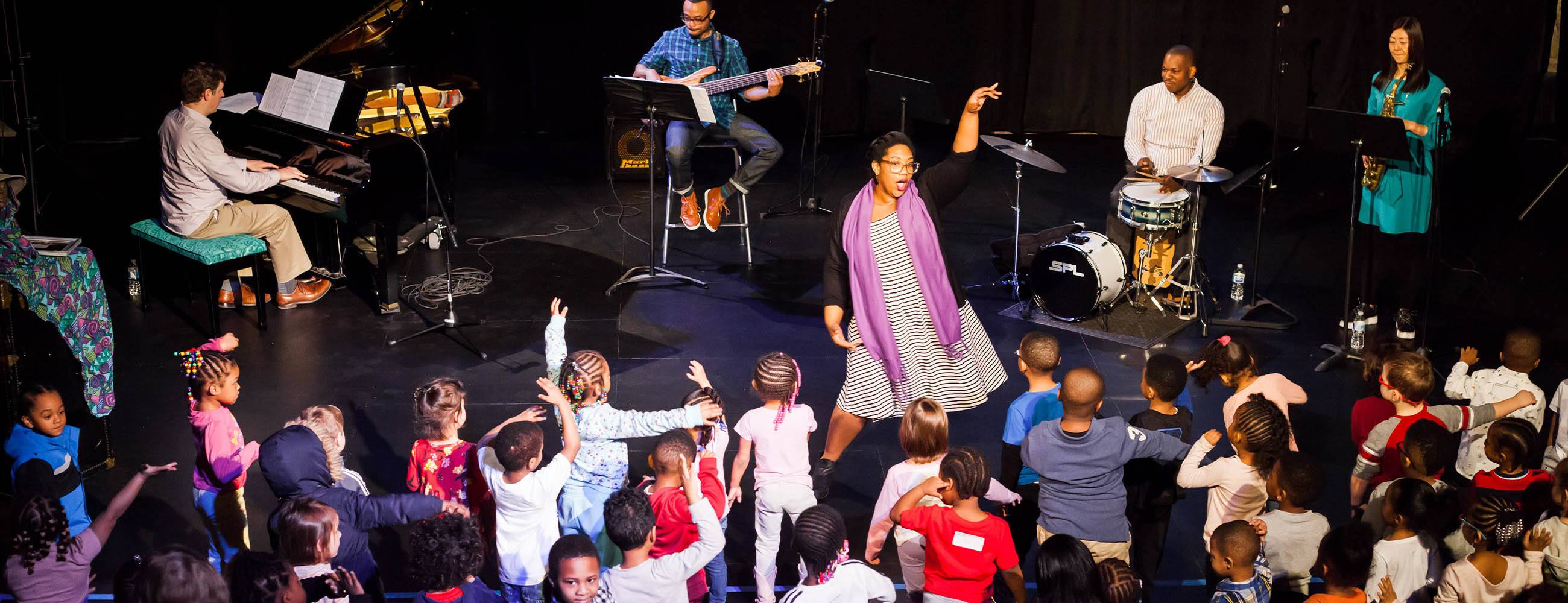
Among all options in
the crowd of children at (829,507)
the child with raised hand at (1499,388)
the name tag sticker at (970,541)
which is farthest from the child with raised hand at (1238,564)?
the child with raised hand at (1499,388)

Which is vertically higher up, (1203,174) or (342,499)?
(1203,174)

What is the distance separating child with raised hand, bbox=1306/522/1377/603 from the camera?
3855 millimetres

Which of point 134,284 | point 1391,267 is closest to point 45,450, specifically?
point 134,284

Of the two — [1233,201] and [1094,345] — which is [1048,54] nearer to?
[1233,201]

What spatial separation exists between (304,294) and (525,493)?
444 cm

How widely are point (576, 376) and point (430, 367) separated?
2.81 m

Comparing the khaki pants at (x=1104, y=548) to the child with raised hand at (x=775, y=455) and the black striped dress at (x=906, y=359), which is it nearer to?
the child with raised hand at (x=775, y=455)

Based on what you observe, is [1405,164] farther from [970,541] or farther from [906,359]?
[970,541]

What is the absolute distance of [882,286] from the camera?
5148 millimetres

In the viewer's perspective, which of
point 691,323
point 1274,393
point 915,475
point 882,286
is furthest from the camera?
point 691,323

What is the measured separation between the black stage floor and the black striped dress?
22.8 inches

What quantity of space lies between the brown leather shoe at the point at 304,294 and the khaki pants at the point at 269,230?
0.48 feet

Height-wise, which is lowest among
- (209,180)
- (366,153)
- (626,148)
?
(626,148)

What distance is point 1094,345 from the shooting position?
7.39m
